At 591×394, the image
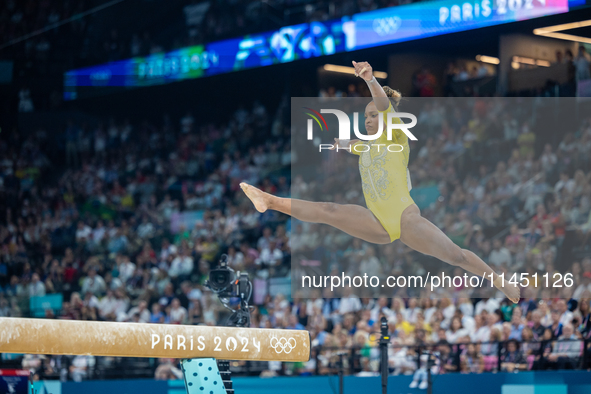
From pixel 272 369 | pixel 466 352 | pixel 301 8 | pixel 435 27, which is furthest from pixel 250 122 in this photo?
pixel 466 352

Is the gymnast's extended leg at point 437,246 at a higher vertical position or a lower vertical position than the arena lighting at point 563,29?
lower

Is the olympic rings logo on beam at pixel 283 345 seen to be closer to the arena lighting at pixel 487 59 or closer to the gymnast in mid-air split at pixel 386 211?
the gymnast in mid-air split at pixel 386 211

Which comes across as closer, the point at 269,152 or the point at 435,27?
the point at 435,27

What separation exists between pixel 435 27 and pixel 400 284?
5423mm

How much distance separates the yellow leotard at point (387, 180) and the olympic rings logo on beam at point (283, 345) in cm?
305

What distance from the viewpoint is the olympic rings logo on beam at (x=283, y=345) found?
17.3 feet

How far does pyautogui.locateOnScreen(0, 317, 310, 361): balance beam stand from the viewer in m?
4.48

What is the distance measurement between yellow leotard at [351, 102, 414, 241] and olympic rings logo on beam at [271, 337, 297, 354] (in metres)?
3.05

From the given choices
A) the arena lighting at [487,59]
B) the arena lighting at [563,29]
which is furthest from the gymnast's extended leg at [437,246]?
the arena lighting at [487,59]

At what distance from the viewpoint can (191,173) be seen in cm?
1595

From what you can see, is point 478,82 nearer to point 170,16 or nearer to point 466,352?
point 466,352

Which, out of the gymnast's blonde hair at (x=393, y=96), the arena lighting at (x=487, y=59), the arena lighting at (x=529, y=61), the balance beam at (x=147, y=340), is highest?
the arena lighting at (x=487, y=59)

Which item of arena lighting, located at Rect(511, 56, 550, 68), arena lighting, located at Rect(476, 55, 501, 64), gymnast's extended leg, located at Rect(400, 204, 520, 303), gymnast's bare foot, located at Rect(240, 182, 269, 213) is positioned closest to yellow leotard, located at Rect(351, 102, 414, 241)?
gymnast's extended leg, located at Rect(400, 204, 520, 303)

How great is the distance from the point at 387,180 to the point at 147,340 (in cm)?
387
